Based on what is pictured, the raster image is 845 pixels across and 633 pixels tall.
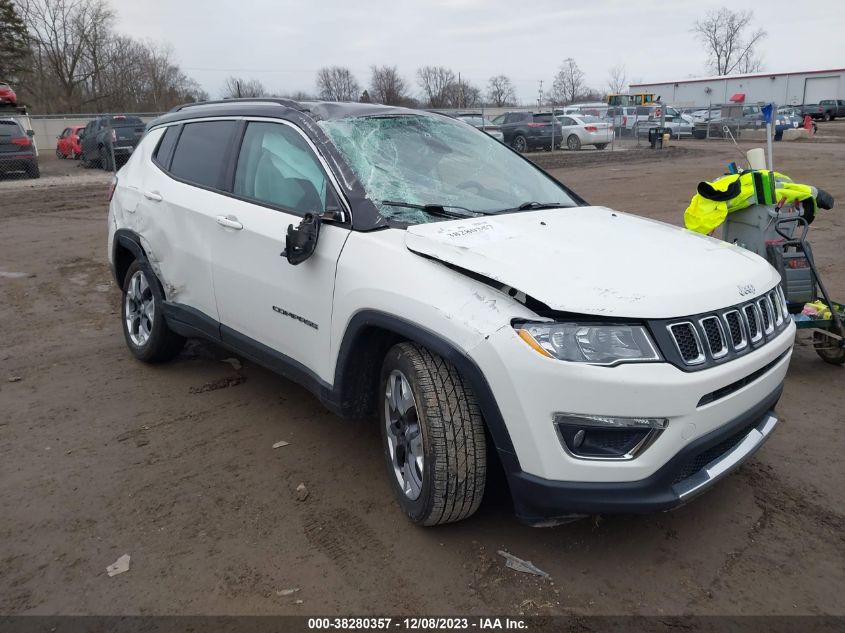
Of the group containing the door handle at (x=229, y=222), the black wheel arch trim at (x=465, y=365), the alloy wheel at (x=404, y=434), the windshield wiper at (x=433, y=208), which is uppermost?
the windshield wiper at (x=433, y=208)

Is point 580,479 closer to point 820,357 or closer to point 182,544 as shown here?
point 182,544

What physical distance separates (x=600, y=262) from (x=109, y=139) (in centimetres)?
2037

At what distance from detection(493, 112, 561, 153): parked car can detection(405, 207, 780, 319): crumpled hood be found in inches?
989

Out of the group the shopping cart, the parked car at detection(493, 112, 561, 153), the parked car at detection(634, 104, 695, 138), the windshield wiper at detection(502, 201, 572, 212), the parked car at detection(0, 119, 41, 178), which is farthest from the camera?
the parked car at detection(634, 104, 695, 138)

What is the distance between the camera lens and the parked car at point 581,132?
28.1 m

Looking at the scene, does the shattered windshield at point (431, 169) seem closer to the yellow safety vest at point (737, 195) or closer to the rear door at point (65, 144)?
the yellow safety vest at point (737, 195)

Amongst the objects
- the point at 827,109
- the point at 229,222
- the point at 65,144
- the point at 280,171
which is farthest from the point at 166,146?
the point at 827,109

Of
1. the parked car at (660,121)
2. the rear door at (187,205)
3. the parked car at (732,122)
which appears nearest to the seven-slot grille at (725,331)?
the rear door at (187,205)

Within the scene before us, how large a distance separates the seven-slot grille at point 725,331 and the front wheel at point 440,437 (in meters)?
0.82

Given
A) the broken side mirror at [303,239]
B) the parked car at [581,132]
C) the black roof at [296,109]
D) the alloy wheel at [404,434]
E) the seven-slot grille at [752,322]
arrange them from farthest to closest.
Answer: the parked car at [581,132], the black roof at [296,109], the broken side mirror at [303,239], the alloy wheel at [404,434], the seven-slot grille at [752,322]

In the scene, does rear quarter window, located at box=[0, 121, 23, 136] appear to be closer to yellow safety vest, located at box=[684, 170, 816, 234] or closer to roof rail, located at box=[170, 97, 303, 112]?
roof rail, located at box=[170, 97, 303, 112]

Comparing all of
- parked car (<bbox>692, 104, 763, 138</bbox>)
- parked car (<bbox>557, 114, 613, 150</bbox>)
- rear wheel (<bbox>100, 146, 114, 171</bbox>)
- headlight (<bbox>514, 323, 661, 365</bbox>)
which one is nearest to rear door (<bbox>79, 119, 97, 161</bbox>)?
rear wheel (<bbox>100, 146, 114, 171</bbox>)

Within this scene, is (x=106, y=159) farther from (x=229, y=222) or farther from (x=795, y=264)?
(x=795, y=264)

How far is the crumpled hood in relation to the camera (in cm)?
247
